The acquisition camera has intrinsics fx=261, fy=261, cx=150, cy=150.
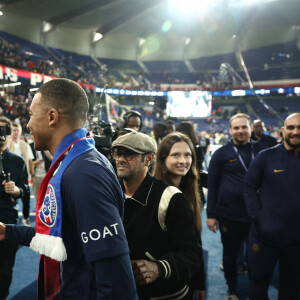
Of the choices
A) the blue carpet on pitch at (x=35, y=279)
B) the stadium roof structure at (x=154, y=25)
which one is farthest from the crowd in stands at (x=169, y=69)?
the blue carpet on pitch at (x=35, y=279)

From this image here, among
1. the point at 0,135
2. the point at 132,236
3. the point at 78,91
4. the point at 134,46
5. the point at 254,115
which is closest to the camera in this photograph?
the point at 78,91

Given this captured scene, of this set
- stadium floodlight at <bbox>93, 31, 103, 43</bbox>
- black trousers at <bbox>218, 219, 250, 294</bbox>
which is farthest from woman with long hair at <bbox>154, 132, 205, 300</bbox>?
stadium floodlight at <bbox>93, 31, 103, 43</bbox>

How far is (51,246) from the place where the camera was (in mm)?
892

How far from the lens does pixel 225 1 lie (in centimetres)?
2400

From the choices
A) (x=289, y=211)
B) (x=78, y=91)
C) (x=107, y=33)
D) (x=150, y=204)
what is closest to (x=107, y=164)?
(x=78, y=91)

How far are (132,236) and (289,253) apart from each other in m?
1.42

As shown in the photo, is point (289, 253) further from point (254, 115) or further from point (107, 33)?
point (107, 33)

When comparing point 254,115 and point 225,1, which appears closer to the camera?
point 225,1

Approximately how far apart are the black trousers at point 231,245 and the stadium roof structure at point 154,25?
22727 millimetres

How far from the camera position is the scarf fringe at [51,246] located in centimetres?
87

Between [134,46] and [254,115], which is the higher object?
[134,46]

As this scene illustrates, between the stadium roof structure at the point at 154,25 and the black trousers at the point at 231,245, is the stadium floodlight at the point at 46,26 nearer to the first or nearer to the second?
the stadium roof structure at the point at 154,25

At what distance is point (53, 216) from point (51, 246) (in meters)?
0.10

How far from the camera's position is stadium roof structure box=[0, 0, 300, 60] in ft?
74.7
